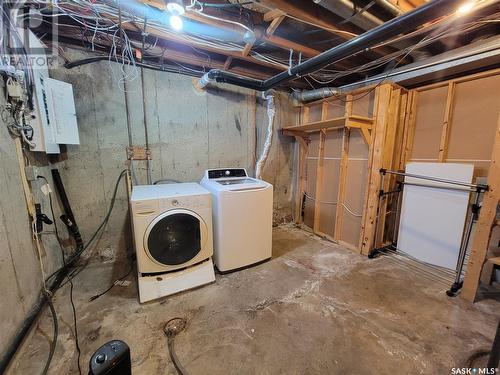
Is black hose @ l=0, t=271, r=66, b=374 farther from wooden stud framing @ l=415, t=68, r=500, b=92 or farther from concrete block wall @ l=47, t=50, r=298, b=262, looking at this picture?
wooden stud framing @ l=415, t=68, r=500, b=92

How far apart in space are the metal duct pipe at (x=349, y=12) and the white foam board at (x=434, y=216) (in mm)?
1581

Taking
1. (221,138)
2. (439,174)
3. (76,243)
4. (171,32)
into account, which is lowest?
(76,243)

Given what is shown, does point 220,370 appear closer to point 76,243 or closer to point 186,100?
point 76,243

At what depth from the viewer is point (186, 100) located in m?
2.62

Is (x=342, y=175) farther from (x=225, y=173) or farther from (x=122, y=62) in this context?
(x=122, y=62)

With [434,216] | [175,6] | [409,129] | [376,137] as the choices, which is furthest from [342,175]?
[175,6]

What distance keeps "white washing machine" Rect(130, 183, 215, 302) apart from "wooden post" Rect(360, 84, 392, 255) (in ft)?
6.12

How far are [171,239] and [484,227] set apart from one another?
8.47 feet

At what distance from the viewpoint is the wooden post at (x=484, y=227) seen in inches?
63.4

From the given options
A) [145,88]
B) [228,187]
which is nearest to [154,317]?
[228,187]

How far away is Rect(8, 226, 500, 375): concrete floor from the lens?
1262 mm

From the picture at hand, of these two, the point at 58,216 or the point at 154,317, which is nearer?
the point at 154,317

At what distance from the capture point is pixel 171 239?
6.26 ft

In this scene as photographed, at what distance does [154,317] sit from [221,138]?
6.98 ft
